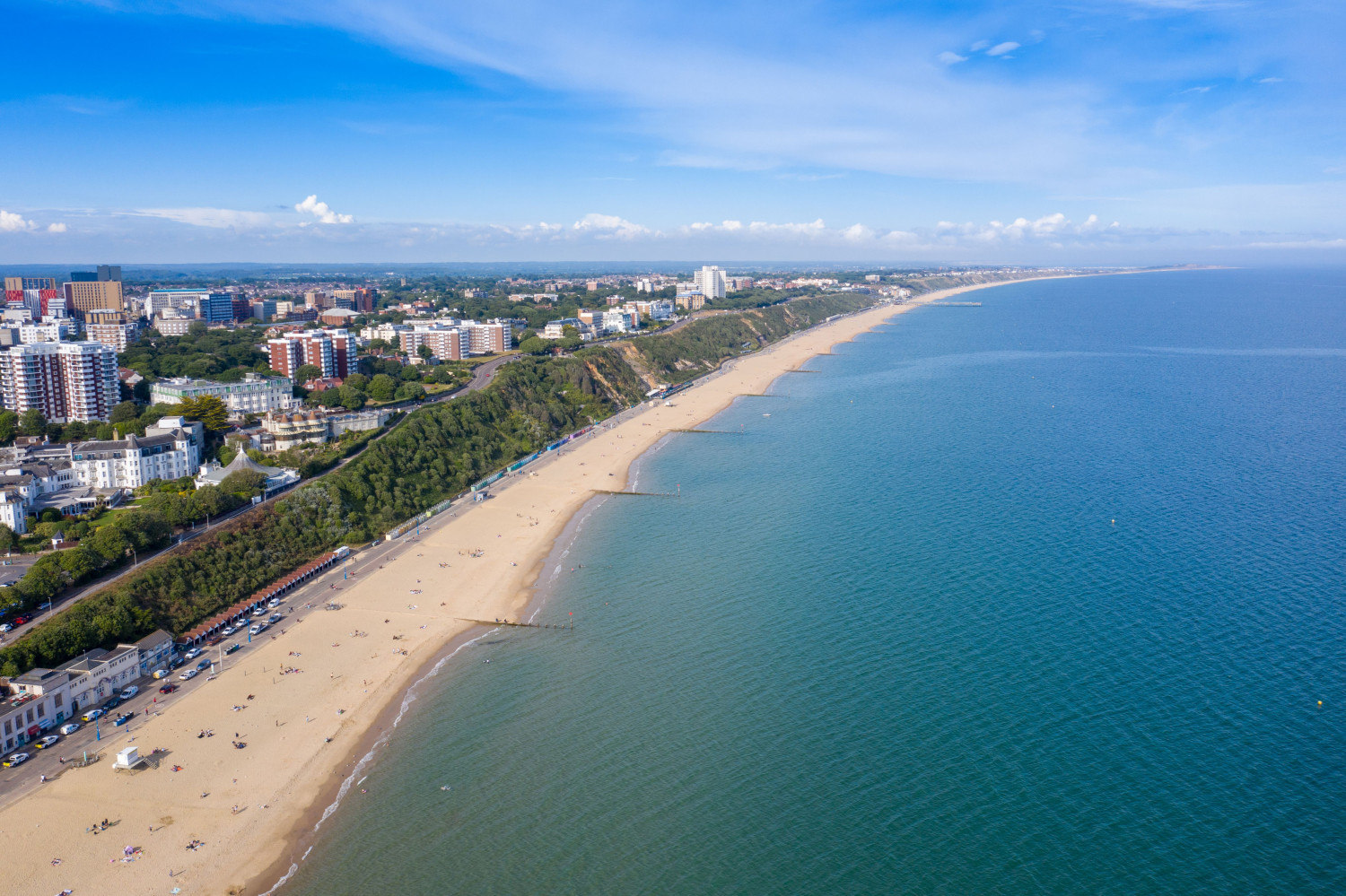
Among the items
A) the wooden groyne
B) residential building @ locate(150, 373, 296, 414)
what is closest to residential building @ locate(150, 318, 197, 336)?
residential building @ locate(150, 373, 296, 414)

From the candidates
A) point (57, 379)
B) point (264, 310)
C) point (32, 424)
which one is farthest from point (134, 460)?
point (264, 310)

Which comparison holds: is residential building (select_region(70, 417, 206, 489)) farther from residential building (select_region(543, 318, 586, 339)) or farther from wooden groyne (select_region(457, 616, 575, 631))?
residential building (select_region(543, 318, 586, 339))

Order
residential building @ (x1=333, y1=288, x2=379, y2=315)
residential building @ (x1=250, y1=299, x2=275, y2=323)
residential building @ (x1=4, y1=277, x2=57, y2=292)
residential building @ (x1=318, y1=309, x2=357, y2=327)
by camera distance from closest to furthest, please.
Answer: residential building @ (x1=318, y1=309, x2=357, y2=327), residential building @ (x1=250, y1=299, x2=275, y2=323), residential building @ (x1=333, y1=288, x2=379, y2=315), residential building @ (x1=4, y1=277, x2=57, y2=292)

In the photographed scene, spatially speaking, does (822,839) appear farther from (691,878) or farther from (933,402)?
(933,402)

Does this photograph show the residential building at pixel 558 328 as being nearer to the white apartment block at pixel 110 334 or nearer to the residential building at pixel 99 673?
the white apartment block at pixel 110 334

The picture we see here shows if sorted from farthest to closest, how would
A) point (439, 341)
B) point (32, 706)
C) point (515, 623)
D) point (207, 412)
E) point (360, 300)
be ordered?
point (360, 300), point (439, 341), point (207, 412), point (515, 623), point (32, 706)

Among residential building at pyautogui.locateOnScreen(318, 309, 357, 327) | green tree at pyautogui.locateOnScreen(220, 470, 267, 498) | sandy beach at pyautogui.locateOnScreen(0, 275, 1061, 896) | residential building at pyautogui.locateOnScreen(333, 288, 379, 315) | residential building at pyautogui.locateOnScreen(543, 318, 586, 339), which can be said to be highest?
residential building at pyautogui.locateOnScreen(333, 288, 379, 315)

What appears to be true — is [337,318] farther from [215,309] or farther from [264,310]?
→ [264,310]
